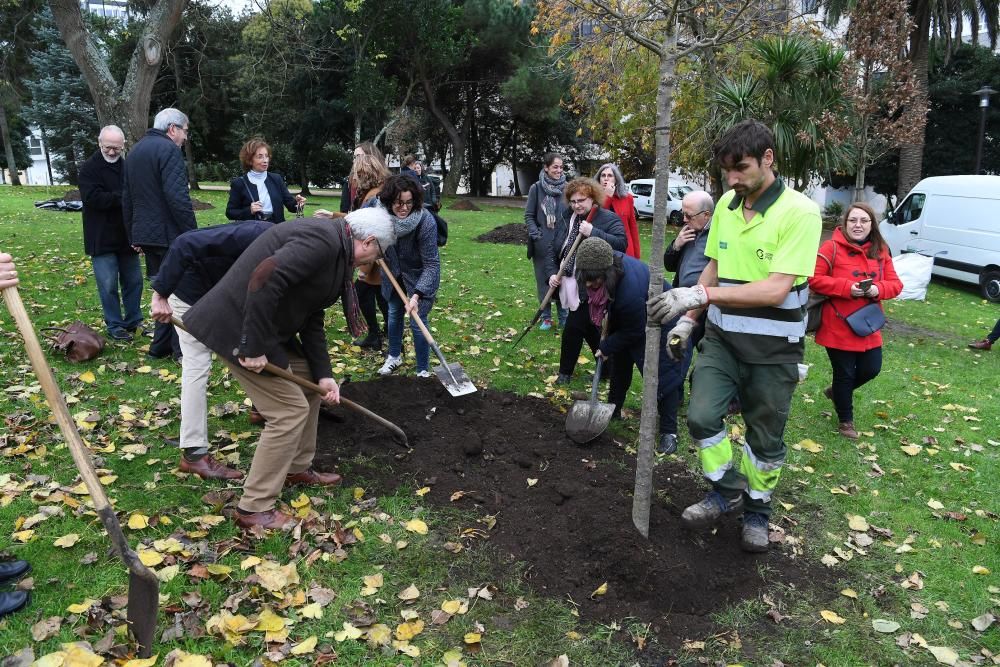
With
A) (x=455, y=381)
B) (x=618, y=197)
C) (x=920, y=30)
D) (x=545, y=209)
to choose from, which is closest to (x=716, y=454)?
(x=455, y=381)

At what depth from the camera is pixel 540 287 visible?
25.2 ft

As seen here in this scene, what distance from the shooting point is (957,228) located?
1324cm

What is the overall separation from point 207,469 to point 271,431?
85cm

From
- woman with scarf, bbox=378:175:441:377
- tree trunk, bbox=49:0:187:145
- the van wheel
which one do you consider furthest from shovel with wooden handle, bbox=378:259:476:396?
the van wheel

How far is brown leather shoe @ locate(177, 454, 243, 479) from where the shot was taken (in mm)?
4031

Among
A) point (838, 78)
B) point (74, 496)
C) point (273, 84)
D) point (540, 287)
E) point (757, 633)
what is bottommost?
point (757, 633)

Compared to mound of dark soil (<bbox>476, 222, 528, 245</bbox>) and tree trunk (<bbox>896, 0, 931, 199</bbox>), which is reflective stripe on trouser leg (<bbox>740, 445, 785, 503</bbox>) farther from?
tree trunk (<bbox>896, 0, 931, 199</bbox>)

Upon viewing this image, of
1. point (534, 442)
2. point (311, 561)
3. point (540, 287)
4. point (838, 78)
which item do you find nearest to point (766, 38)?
point (838, 78)

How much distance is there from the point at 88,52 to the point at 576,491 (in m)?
10.1

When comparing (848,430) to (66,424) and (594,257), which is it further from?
(66,424)

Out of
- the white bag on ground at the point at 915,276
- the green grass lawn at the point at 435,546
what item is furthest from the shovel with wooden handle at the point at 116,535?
the white bag on ground at the point at 915,276

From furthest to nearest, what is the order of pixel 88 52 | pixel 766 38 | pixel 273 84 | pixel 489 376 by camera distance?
1. pixel 273 84
2. pixel 766 38
3. pixel 88 52
4. pixel 489 376

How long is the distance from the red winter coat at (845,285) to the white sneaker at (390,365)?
3.49 metres

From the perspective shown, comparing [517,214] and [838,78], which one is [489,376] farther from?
[517,214]
